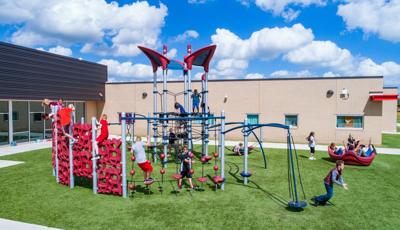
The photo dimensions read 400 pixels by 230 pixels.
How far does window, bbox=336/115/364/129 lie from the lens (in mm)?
18641

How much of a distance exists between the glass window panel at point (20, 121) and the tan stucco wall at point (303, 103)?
10.1 meters

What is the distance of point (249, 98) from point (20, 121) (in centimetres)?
1677

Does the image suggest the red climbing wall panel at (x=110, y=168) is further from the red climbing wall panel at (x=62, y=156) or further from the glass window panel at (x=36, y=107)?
the glass window panel at (x=36, y=107)

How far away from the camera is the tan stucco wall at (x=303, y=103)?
60.3 feet

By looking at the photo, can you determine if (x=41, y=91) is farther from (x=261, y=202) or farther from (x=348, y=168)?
(x=348, y=168)

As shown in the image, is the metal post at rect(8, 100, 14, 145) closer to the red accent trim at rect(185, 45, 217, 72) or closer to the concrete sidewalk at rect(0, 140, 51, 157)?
the concrete sidewalk at rect(0, 140, 51, 157)

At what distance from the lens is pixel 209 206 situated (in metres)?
7.43

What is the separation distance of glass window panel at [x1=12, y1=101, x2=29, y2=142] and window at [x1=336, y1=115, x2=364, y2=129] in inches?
882

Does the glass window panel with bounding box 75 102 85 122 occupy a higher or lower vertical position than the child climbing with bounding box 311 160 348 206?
higher

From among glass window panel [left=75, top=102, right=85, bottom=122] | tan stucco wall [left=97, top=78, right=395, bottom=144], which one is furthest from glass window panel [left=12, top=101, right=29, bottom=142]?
tan stucco wall [left=97, top=78, right=395, bottom=144]

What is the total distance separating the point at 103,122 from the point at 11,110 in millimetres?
13004

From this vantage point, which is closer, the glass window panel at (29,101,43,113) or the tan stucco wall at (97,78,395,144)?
the tan stucco wall at (97,78,395,144)

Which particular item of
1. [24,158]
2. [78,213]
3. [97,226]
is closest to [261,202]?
[97,226]

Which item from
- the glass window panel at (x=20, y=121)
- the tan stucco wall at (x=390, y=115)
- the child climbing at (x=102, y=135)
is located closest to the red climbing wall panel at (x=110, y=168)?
the child climbing at (x=102, y=135)
